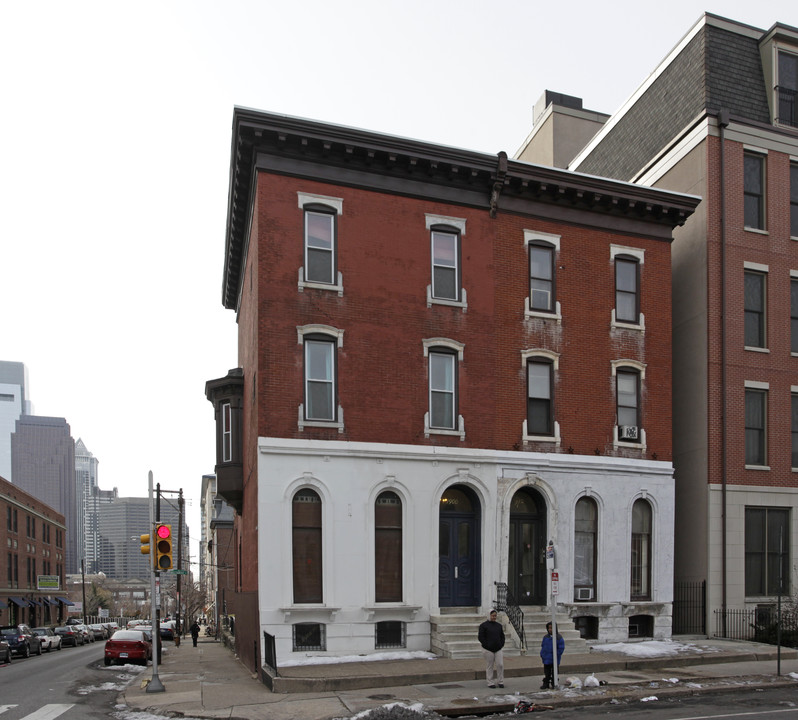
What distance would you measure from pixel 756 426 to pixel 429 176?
40.8 ft

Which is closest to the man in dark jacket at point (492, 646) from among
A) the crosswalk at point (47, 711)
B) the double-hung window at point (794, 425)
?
the crosswalk at point (47, 711)

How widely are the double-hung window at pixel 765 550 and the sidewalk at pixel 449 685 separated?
144 inches

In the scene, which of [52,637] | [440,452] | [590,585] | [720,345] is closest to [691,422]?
[720,345]

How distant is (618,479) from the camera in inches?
949

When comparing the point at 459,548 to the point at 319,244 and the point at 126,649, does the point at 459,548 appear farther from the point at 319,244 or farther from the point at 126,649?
the point at 126,649

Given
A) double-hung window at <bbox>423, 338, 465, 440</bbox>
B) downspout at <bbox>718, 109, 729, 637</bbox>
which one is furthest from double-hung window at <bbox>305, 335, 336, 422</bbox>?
downspout at <bbox>718, 109, 729, 637</bbox>

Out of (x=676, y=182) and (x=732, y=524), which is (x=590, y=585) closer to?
(x=732, y=524)

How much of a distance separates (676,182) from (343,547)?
15.9 metres

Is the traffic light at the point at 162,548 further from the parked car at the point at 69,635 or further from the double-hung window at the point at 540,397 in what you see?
the parked car at the point at 69,635

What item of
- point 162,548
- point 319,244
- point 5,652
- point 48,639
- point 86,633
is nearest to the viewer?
point 162,548

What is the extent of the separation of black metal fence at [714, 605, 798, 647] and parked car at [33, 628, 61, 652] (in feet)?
120

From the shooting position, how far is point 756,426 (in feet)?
85.5

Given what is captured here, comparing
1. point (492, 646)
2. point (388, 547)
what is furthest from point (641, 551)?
point (492, 646)

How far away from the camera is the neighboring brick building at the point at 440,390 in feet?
68.5
